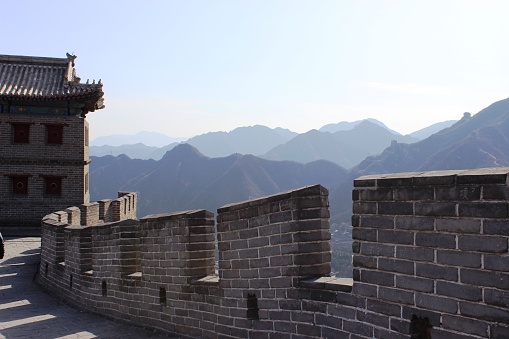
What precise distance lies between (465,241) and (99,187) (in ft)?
521

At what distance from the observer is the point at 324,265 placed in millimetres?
4605

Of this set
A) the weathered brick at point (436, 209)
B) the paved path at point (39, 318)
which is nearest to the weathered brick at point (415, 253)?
the weathered brick at point (436, 209)

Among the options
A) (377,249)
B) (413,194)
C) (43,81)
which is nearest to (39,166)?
(43,81)

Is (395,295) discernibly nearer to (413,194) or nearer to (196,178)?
(413,194)

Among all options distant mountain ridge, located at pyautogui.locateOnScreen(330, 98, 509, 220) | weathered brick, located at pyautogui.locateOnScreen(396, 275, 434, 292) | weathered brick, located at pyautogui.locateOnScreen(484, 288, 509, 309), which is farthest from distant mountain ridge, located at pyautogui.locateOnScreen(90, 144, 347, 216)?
weathered brick, located at pyautogui.locateOnScreen(484, 288, 509, 309)

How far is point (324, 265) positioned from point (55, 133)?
18824 mm

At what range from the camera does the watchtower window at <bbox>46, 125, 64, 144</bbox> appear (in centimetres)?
2105

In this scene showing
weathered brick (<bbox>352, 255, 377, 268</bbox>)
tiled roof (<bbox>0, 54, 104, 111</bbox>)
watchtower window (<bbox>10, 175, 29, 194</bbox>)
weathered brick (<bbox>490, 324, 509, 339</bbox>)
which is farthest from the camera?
watchtower window (<bbox>10, 175, 29, 194</bbox>)

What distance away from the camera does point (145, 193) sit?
145 meters

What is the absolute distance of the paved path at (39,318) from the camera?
6910 mm

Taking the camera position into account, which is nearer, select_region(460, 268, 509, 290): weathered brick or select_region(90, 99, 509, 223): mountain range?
select_region(460, 268, 509, 290): weathered brick

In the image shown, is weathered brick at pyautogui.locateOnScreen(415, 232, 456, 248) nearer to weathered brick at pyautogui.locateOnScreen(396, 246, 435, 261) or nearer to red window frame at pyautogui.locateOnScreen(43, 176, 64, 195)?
weathered brick at pyautogui.locateOnScreen(396, 246, 435, 261)

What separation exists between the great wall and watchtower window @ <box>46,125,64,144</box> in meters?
14.4

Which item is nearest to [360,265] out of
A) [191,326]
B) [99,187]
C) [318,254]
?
[318,254]
